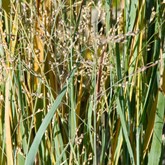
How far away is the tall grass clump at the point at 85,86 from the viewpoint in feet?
4.24

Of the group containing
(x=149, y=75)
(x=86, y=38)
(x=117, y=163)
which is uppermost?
(x=86, y=38)

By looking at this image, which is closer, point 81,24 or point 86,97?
point 81,24

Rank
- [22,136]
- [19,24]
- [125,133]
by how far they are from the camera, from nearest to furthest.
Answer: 1. [125,133]
2. [22,136]
3. [19,24]

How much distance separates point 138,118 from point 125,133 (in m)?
0.13

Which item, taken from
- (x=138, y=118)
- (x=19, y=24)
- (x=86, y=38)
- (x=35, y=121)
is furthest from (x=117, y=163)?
(x=19, y=24)

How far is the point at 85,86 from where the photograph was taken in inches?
56.6

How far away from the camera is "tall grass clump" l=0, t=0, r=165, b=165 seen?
4.24ft

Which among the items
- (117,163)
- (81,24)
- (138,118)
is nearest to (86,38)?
(81,24)

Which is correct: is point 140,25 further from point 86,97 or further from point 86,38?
point 86,97

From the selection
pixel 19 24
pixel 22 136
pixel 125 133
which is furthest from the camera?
pixel 19 24

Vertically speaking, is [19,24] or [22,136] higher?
[19,24]

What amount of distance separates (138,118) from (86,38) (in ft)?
0.89

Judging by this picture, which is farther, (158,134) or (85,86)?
(85,86)

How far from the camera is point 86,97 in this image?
→ 5.07ft
